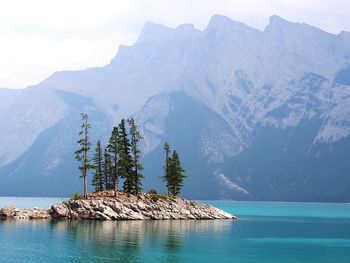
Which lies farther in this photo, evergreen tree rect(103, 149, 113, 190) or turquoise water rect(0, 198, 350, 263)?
evergreen tree rect(103, 149, 113, 190)

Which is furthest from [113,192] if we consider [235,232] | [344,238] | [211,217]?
[344,238]

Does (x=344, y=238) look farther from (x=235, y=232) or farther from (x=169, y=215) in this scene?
(x=169, y=215)

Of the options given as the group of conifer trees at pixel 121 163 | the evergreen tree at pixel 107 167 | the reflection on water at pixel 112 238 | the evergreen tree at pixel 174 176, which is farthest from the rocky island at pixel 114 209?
the evergreen tree at pixel 107 167

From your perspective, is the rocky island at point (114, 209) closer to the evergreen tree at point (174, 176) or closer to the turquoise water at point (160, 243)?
the turquoise water at point (160, 243)

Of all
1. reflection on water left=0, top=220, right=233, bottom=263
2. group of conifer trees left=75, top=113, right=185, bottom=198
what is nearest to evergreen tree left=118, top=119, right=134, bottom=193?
group of conifer trees left=75, top=113, right=185, bottom=198

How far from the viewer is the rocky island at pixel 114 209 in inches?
5202

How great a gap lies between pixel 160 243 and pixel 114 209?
47610 mm

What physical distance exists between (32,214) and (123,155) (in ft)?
94.1

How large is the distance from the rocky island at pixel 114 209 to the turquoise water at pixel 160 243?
10231mm

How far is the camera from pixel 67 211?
133500 mm

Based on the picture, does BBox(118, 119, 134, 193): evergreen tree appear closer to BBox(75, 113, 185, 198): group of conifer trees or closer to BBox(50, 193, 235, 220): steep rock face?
BBox(75, 113, 185, 198): group of conifer trees

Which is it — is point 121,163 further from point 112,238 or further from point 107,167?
→ point 112,238

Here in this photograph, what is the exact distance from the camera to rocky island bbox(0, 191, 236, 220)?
433ft

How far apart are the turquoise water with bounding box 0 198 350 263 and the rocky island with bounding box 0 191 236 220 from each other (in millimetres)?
10231
